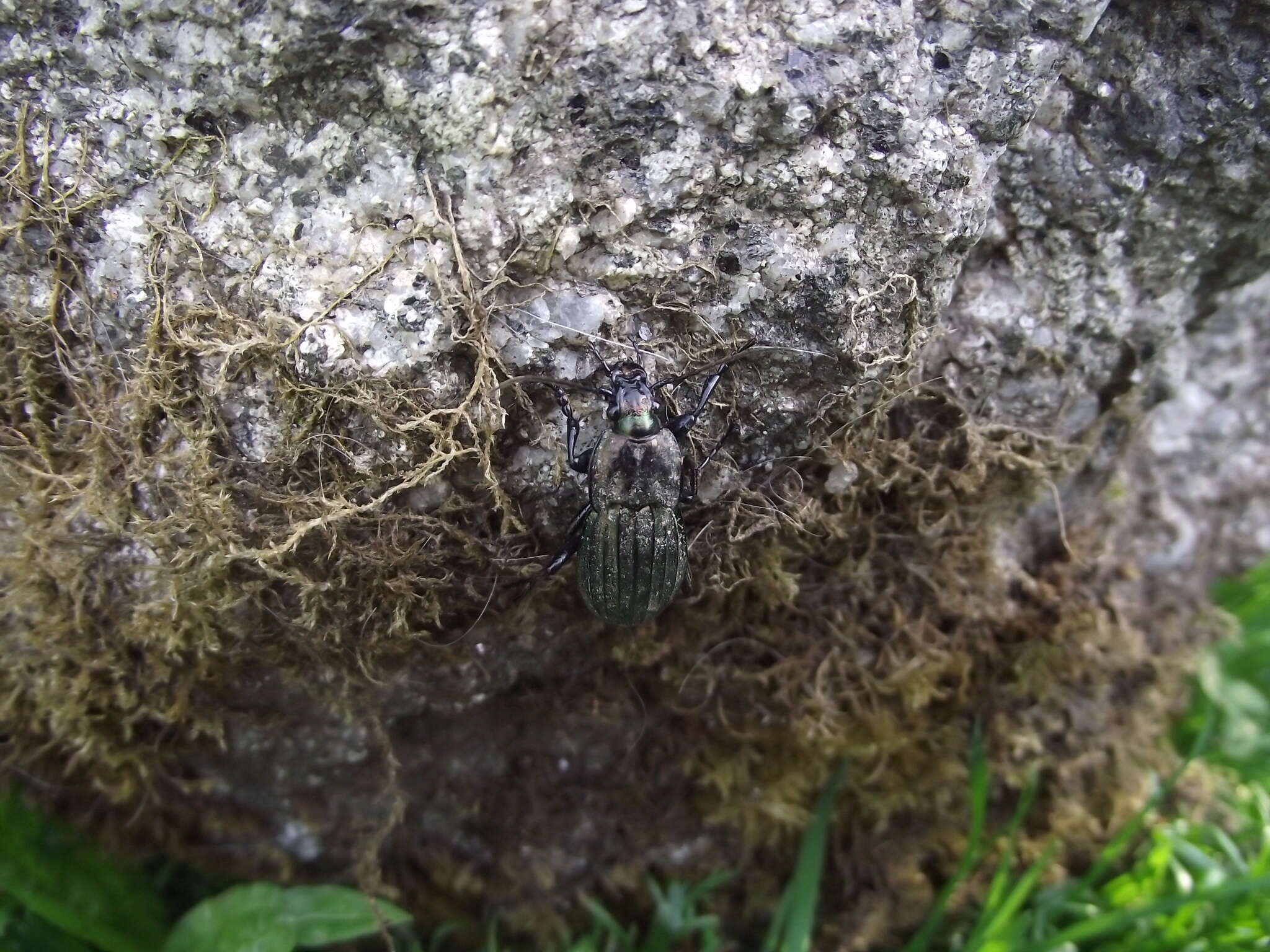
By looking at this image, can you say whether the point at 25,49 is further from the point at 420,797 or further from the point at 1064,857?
the point at 1064,857

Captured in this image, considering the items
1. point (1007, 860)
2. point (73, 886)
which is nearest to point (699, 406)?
point (1007, 860)

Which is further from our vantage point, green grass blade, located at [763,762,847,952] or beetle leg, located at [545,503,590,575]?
green grass blade, located at [763,762,847,952]

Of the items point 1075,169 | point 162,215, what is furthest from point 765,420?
point 162,215

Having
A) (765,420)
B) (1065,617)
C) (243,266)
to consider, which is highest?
(243,266)

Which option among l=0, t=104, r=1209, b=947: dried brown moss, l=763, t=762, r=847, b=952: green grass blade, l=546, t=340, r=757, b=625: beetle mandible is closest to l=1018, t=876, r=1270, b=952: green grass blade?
l=0, t=104, r=1209, b=947: dried brown moss

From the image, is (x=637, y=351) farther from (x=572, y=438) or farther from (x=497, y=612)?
(x=497, y=612)

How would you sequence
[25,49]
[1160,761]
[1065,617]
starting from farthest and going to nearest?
[1160,761], [1065,617], [25,49]

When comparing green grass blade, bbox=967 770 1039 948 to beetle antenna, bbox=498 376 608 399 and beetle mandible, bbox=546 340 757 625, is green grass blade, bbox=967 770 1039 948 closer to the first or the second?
beetle mandible, bbox=546 340 757 625

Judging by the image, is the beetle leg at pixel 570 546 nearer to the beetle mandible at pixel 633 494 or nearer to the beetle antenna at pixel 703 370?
the beetle mandible at pixel 633 494
